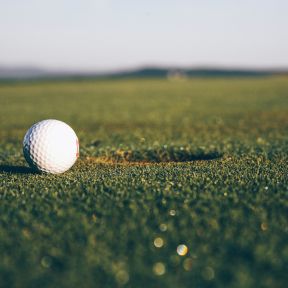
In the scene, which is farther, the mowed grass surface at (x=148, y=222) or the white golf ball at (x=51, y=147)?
the white golf ball at (x=51, y=147)

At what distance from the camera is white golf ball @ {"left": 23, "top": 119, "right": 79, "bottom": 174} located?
439 cm

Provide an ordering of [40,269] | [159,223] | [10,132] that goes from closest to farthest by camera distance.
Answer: [40,269], [159,223], [10,132]

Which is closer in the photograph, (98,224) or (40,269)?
(40,269)

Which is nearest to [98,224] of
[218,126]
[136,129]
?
[136,129]

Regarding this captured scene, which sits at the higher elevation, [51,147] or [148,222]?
[51,147]

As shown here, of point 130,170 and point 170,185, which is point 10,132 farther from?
point 170,185

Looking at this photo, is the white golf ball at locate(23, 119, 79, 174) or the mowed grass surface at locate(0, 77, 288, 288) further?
the white golf ball at locate(23, 119, 79, 174)

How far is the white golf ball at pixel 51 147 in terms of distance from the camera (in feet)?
14.4

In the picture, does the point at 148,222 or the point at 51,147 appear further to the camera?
the point at 51,147

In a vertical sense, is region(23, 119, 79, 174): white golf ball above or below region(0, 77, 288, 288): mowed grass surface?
above

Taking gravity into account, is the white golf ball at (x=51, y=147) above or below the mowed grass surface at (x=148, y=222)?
above

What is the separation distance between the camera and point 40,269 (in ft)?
7.73

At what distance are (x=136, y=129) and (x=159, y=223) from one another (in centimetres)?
603

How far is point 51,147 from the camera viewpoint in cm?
447
